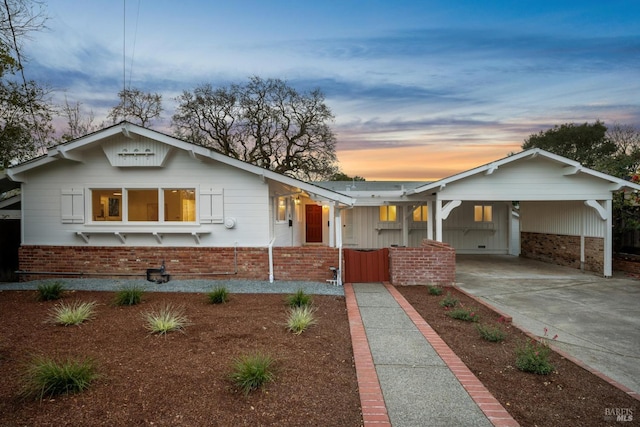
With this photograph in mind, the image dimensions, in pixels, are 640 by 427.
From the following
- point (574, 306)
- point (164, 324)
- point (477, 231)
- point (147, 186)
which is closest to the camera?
point (164, 324)

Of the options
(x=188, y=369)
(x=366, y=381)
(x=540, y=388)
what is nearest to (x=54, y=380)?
(x=188, y=369)

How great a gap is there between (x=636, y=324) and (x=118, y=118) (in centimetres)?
2811

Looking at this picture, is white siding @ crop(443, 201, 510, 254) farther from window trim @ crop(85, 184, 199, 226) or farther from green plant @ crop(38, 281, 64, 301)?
green plant @ crop(38, 281, 64, 301)

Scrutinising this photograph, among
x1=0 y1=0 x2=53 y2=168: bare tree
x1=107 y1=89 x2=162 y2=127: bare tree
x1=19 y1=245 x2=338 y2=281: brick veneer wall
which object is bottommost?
x1=19 y1=245 x2=338 y2=281: brick veneer wall

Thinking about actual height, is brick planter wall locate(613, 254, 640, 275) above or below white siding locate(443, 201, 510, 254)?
below

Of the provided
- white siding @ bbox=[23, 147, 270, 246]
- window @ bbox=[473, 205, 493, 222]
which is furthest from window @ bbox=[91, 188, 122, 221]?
window @ bbox=[473, 205, 493, 222]

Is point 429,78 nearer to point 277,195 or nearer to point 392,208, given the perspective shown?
point 392,208

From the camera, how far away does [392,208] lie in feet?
58.4

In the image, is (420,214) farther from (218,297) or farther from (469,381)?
(469,381)

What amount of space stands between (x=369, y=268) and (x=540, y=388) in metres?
6.10

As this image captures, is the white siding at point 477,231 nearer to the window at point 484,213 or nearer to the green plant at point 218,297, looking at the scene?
the window at point 484,213

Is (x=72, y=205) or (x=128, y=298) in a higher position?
(x=72, y=205)

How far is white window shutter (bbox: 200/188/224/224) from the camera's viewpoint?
32.6ft

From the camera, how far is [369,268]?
9922 mm
